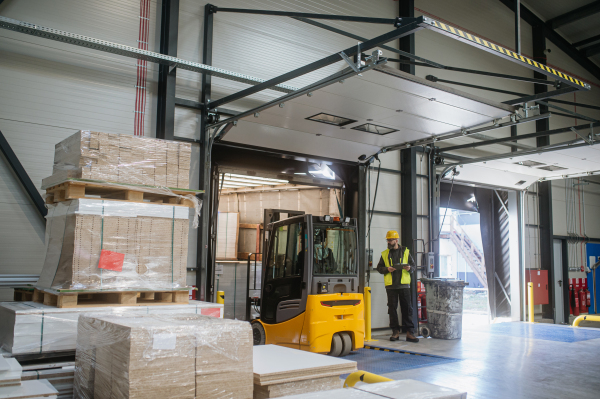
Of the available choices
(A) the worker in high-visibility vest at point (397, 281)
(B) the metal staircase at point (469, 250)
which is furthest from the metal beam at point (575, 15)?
(A) the worker in high-visibility vest at point (397, 281)

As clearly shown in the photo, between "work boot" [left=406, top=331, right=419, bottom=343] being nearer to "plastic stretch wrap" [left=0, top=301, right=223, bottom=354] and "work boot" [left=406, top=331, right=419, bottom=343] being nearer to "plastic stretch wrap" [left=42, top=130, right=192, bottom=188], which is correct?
"plastic stretch wrap" [left=42, top=130, right=192, bottom=188]

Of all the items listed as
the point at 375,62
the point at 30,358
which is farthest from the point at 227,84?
the point at 30,358

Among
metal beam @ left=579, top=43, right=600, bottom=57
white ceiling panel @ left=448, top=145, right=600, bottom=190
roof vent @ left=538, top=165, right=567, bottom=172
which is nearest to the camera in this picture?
white ceiling panel @ left=448, top=145, right=600, bottom=190

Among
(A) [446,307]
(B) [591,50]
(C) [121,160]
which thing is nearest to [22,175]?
(C) [121,160]

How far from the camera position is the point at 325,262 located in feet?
25.6

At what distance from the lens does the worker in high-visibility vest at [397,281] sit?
9.40 m

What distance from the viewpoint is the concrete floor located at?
19.5 ft

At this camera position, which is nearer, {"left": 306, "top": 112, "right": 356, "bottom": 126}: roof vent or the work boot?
{"left": 306, "top": 112, "right": 356, "bottom": 126}: roof vent

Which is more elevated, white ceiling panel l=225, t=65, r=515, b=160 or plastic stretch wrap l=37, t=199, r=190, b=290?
white ceiling panel l=225, t=65, r=515, b=160

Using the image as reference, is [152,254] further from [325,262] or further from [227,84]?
[227,84]

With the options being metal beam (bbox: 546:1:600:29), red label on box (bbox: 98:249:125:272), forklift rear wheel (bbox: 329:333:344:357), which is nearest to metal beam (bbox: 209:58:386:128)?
red label on box (bbox: 98:249:125:272)

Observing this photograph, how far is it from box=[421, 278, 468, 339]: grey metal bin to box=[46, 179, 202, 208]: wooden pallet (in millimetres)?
6629

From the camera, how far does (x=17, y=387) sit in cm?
248

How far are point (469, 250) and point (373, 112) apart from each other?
8151mm
